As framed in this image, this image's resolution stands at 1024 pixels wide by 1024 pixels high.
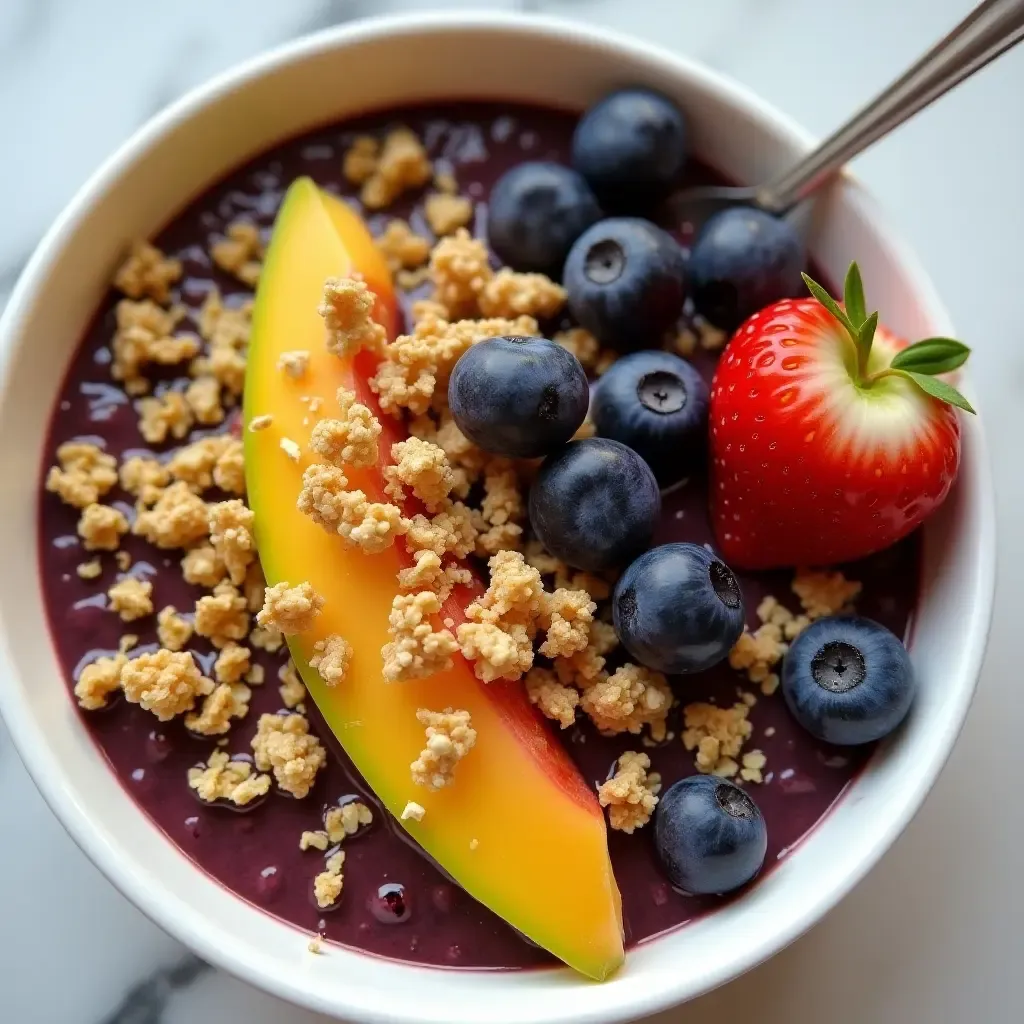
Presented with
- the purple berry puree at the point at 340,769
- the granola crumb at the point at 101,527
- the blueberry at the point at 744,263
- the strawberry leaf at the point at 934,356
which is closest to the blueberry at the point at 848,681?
the purple berry puree at the point at 340,769

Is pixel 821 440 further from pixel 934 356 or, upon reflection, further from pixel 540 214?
pixel 540 214

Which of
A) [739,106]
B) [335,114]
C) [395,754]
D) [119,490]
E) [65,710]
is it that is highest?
[739,106]

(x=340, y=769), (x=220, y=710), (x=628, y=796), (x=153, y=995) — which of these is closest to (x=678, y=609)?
(x=628, y=796)

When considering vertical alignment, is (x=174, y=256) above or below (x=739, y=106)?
below

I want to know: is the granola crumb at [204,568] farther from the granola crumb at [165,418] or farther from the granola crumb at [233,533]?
the granola crumb at [165,418]

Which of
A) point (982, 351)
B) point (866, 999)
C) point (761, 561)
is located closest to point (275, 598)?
point (761, 561)

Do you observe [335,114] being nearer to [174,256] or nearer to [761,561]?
[174,256]

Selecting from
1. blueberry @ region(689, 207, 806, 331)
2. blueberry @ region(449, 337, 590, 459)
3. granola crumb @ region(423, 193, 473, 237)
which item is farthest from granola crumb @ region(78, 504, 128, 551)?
blueberry @ region(689, 207, 806, 331)
